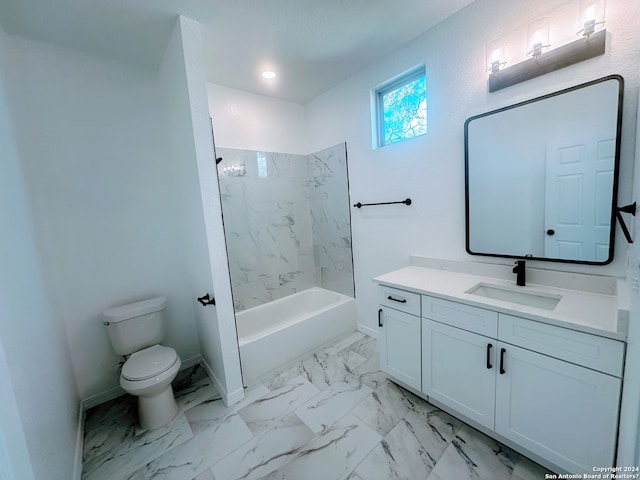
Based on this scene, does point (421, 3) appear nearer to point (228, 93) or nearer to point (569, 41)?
point (569, 41)

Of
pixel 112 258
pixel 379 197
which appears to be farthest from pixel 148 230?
pixel 379 197

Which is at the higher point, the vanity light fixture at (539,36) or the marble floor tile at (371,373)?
the vanity light fixture at (539,36)

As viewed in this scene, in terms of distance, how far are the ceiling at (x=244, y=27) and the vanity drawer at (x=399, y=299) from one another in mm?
1798

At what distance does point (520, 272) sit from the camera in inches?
60.1

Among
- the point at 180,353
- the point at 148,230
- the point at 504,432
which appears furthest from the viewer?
the point at 180,353

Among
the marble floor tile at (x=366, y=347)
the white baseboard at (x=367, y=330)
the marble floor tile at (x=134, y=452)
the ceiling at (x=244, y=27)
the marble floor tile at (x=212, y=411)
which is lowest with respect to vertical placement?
the marble floor tile at (x=134, y=452)

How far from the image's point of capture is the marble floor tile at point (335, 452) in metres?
1.34

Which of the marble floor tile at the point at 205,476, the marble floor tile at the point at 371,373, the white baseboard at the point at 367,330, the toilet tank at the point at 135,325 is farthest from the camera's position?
the white baseboard at the point at 367,330

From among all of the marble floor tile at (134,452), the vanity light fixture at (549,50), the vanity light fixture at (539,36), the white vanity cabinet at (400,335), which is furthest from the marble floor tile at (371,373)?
the vanity light fixture at (539,36)

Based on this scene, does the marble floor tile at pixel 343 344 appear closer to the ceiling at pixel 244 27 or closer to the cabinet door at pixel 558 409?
the cabinet door at pixel 558 409

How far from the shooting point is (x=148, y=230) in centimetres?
212

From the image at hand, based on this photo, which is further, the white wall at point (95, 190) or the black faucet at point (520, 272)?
the white wall at point (95, 190)

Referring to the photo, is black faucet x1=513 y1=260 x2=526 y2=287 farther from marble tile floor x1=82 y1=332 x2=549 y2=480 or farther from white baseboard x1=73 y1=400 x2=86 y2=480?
white baseboard x1=73 y1=400 x2=86 y2=480

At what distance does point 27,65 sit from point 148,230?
1.23 m
